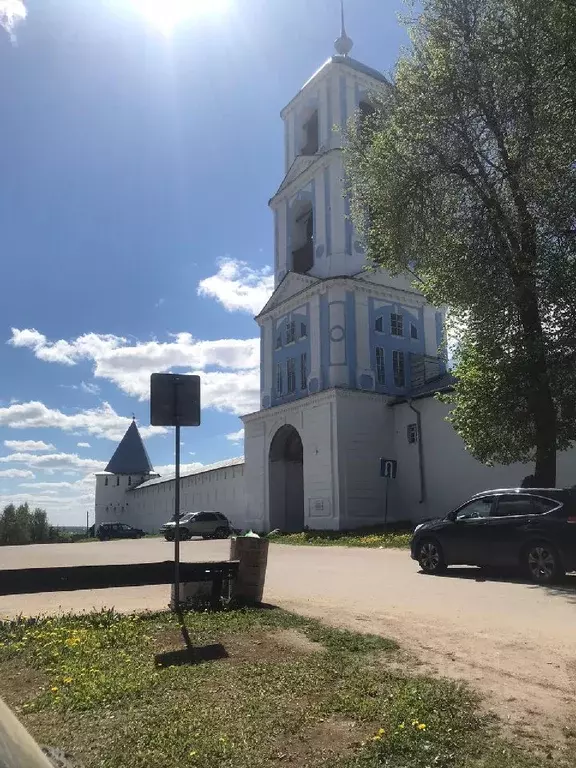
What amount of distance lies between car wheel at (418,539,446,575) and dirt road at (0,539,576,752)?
0.37 metres

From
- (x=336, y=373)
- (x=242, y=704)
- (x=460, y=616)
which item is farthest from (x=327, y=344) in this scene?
(x=242, y=704)

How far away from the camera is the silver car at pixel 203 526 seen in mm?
36562

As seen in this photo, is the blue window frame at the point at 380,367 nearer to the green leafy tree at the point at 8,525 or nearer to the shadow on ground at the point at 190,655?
the shadow on ground at the point at 190,655

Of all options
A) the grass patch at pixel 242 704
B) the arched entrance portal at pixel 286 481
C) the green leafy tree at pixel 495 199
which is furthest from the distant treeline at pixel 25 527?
the grass patch at pixel 242 704

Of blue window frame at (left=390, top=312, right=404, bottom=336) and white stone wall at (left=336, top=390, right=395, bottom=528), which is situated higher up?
blue window frame at (left=390, top=312, right=404, bottom=336)

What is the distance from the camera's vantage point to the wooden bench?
277 inches

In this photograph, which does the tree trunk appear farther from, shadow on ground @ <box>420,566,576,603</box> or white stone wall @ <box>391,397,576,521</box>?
white stone wall @ <box>391,397,576,521</box>

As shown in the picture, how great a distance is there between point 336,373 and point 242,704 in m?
27.7

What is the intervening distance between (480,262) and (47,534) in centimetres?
5361

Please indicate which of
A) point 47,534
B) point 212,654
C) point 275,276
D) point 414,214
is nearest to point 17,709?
point 212,654

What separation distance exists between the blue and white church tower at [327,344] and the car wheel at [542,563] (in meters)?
18.5

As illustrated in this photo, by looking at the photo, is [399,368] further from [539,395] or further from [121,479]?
[121,479]

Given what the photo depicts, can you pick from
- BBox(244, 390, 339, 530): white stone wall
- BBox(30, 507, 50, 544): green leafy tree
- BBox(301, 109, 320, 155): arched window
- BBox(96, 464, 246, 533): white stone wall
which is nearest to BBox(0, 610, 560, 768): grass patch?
BBox(244, 390, 339, 530): white stone wall

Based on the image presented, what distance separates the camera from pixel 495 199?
1633 cm
